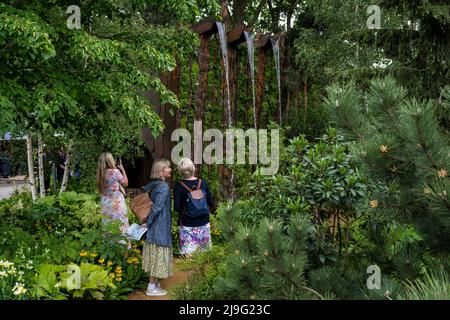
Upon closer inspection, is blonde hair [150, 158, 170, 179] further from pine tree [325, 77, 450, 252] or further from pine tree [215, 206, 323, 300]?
pine tree [325, 77, 450, 252]

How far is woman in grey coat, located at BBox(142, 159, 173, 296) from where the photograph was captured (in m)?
5.86

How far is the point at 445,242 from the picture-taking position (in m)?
3.09

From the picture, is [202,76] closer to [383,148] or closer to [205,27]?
[205,27]

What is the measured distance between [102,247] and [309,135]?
8494mm

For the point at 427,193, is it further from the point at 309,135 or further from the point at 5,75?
the point at 309,135

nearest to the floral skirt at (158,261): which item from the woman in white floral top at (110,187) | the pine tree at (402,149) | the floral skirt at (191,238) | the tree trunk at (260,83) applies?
the floral skirt at (191,238)

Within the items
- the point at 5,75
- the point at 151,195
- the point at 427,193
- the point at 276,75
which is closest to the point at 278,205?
the point at 427,193

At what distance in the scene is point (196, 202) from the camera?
6258mm

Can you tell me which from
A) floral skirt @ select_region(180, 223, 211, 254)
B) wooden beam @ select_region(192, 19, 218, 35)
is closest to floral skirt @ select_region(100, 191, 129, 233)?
floral skirt @ select_region(180, 223, 211, 254)

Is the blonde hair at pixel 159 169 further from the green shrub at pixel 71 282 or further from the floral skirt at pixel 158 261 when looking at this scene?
the green shrub at pixel 71 282

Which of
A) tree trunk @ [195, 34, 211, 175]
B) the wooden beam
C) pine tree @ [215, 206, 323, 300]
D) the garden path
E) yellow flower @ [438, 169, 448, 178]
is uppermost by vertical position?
the wooden beam

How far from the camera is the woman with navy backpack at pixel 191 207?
20.5 ft

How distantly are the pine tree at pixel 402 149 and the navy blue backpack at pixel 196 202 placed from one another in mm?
3275

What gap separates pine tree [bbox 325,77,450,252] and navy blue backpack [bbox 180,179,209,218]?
3.27 m
